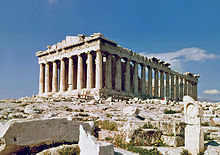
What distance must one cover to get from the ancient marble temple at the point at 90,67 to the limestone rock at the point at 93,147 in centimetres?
2636

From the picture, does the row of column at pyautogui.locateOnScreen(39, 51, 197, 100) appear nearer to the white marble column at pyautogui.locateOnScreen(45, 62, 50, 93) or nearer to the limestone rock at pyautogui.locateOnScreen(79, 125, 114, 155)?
the white marble column at pyautogui.locateOnScreen(45, 62, 50, 93)

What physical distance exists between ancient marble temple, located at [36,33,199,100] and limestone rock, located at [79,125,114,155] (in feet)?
86.5

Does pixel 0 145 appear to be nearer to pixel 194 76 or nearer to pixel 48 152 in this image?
pixel 48 152

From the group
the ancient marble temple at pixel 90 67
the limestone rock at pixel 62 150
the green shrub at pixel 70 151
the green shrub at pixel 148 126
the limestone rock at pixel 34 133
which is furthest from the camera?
the ancient marble temple at pixel 90 67

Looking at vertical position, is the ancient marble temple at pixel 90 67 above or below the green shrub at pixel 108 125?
above

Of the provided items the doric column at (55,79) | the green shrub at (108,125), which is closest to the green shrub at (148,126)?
the green shrub at (108,125)

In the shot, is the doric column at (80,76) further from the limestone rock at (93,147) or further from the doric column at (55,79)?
the limestone rock at (93,147)

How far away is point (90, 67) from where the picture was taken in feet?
124

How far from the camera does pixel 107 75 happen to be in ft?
127

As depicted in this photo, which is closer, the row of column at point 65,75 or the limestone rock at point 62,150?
the limestone rock at point 62,150

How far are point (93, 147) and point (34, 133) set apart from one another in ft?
7.49

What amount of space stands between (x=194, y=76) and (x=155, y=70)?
23805 mm

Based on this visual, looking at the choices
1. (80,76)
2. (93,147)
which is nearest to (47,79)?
(80,76)

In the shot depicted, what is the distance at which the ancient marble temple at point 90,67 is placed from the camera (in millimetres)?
37094
